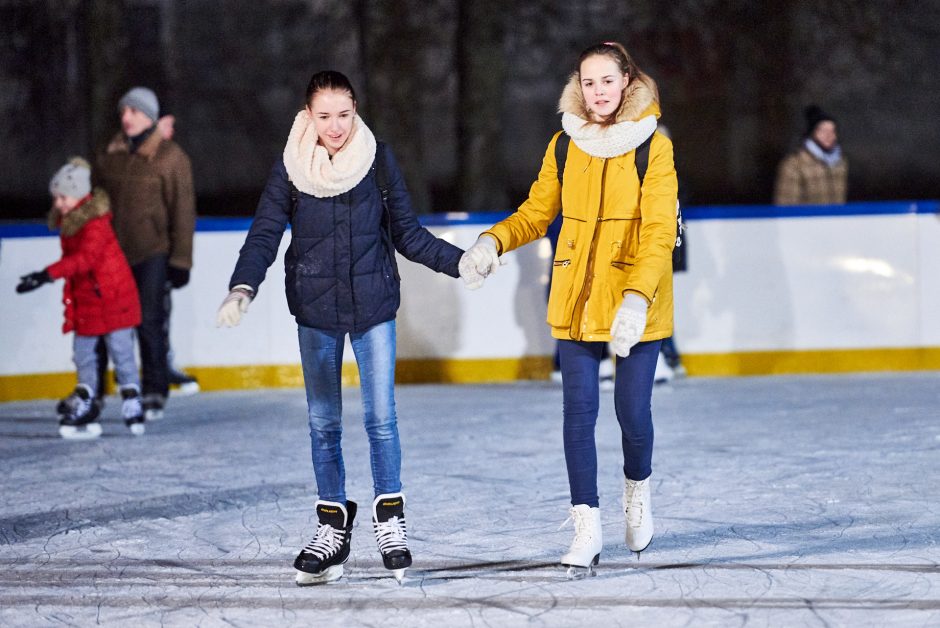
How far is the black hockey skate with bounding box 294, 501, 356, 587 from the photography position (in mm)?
4625

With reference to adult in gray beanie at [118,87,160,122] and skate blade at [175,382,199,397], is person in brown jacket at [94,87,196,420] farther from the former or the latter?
skate blade at [175,382,199,397]

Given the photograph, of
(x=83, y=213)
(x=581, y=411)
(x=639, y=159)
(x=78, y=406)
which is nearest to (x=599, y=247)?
(x=639, y=159)

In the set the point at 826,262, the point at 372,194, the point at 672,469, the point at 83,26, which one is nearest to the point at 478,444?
the point at 672,469

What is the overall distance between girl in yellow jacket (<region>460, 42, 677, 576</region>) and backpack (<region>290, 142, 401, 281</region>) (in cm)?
23

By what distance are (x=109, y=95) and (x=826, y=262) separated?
25.7 ft

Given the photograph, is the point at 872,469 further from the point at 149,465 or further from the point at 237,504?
the point at 149,465

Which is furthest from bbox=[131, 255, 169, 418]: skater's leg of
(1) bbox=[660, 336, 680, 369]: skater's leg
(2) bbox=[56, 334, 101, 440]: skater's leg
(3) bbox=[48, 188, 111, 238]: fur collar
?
(1) bbox=[660, 336, 680, 369]: skater's leg

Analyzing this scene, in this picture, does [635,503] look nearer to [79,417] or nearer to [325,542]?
[325,542]

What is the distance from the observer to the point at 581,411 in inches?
188

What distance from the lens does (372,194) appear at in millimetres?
4707

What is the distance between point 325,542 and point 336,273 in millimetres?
784

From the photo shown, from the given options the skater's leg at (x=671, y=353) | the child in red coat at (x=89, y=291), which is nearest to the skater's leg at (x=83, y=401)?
the child in red coat at (x=89, y=291)

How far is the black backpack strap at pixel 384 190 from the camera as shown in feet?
15.5

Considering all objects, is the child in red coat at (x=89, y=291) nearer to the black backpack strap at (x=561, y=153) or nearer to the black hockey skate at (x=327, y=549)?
the black hockey skate at (x=327, y=549)
